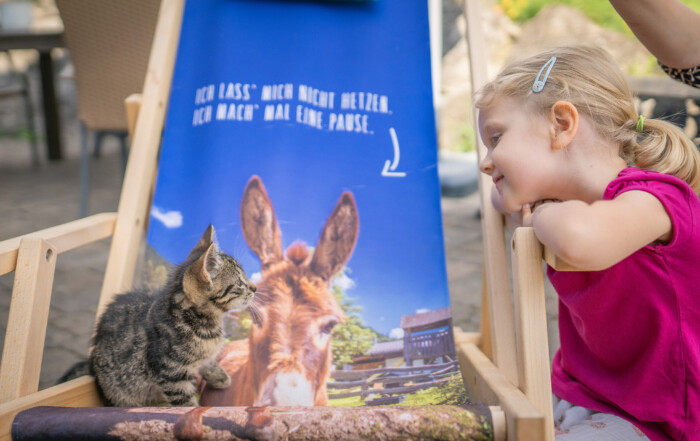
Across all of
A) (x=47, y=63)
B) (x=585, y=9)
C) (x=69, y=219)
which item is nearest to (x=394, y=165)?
(x=69, y=219)

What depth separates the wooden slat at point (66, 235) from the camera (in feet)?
4.32

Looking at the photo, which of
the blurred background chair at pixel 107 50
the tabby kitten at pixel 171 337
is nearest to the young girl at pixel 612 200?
the tabby kitten at pixel 171 337

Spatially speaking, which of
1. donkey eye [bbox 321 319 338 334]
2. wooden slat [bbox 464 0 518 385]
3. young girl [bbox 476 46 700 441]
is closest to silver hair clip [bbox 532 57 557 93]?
young girl [bbox 476 46 700 441]

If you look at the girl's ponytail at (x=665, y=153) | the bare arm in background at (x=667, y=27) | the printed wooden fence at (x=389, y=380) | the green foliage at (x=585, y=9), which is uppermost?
the green foliage at (x=585, y=9)

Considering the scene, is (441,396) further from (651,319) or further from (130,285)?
(130,285)

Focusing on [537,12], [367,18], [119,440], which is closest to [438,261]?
[367,18]

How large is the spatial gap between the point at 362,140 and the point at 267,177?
0.31 m

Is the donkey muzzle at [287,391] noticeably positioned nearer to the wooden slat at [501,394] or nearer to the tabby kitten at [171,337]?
the tabby kitten at [171,337]

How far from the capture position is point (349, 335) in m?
1.67

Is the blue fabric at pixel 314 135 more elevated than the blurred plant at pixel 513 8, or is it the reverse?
the blurred plant at pixel 513 8

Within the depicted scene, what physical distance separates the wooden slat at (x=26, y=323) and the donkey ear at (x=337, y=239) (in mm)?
681

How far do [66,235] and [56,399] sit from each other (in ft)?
1.22

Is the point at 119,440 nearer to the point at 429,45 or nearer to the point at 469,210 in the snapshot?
the point at 429,45

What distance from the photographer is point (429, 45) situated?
2.04 m
